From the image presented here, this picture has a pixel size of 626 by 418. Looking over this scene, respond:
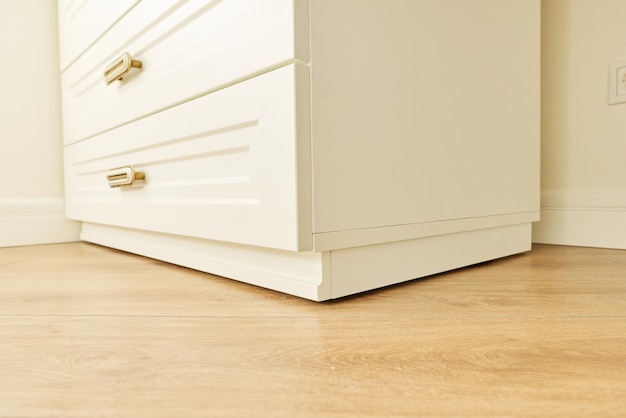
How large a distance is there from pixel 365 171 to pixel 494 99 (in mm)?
393

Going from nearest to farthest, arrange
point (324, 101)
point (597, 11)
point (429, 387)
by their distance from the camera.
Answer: point (429, 387), point (324, 101), point (597, 11)

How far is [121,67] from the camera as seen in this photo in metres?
0.93

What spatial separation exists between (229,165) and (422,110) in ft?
1.03

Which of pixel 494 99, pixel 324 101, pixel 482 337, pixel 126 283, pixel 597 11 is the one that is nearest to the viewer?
pixel 482 337

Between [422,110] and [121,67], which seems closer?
[422,110]

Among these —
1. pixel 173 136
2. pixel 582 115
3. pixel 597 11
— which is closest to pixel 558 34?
pixel 597 11

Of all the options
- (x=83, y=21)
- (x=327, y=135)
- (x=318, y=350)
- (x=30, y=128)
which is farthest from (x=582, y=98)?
(x=30, y=128)

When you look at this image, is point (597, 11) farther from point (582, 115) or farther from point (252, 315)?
point (252, 315)

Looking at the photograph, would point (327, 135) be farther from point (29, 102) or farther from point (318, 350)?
point (29, 102)

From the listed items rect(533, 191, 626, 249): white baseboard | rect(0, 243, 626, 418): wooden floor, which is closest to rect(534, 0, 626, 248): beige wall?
rect(533, 191, 626, 249): white baseboard

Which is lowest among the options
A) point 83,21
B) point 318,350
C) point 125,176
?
point 318,350

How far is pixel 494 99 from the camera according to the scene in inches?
35.0

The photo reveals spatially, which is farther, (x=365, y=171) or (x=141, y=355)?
(x=365, y=171)

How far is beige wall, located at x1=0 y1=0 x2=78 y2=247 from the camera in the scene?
54.5 inches
